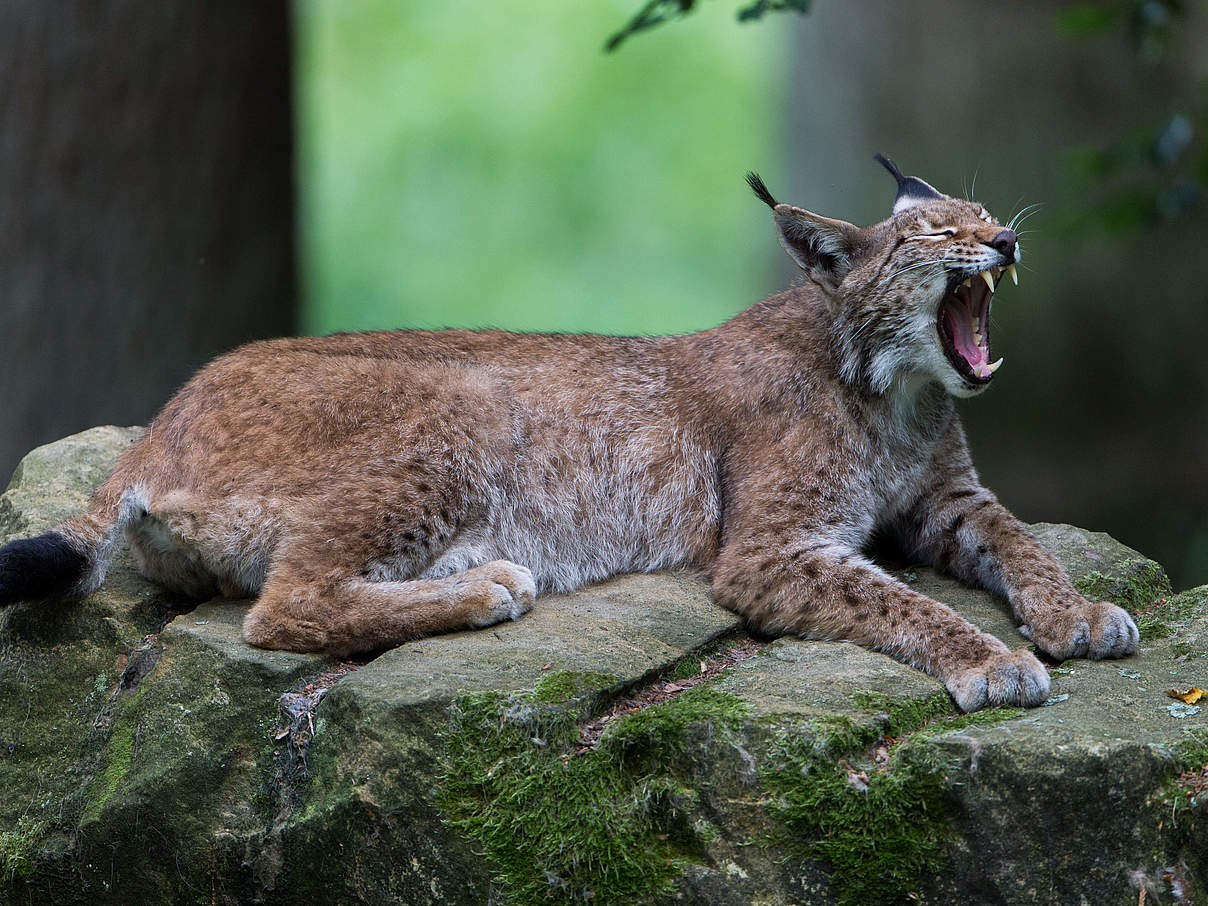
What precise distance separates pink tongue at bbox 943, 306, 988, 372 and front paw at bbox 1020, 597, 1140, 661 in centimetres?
92

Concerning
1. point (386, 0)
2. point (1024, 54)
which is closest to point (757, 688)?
point (1024, 54)

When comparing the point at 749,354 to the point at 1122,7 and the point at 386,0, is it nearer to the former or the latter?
the point at 1122,7

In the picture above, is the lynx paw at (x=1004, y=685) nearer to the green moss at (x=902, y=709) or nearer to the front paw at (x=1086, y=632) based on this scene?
the green moss at (x=902, y=709)

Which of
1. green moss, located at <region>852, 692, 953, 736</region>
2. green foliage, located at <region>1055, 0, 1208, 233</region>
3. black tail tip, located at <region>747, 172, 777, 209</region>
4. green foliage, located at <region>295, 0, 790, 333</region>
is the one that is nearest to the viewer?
green moss, located at <region>852, 692, 953, 736</region>

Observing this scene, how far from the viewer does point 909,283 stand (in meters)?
4.50

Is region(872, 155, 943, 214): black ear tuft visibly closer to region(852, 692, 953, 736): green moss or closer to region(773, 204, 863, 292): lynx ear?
region(773, 204, 863, 292): lynx ear

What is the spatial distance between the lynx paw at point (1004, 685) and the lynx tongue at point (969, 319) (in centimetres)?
119

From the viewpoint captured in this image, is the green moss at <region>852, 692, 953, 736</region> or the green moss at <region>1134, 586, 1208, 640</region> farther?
the green moss at <region>1134, 586, 1208, 640</region>

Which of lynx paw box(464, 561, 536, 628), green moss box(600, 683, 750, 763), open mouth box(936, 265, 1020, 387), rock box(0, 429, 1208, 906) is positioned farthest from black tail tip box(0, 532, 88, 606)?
open mouth box(936, 265, 1020, 387)

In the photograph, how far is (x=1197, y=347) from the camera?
7699 mm

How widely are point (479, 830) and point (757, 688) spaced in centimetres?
86

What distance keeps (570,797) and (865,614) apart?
1.23m

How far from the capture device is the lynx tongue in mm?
4535

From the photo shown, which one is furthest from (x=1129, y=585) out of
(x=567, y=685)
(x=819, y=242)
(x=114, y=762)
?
(x=114, y=762)
